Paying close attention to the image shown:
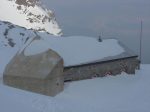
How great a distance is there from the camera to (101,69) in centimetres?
2191

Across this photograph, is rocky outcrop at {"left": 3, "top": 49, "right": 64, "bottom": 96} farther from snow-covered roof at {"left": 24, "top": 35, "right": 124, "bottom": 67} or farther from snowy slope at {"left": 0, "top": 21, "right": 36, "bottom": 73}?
snowy slope at {"left": 0, "top": 21, "right": 36, "bottom": 73}

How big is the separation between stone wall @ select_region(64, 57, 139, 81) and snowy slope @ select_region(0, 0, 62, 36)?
51226 millimetres

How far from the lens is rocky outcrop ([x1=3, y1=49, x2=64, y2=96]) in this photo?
1869 cm

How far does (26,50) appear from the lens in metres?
21.5

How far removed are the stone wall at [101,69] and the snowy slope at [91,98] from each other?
1.08 feet

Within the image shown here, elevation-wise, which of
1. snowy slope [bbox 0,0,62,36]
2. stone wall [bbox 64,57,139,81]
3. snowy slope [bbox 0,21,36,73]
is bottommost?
snowy slope [bbox 0,0,62,36]

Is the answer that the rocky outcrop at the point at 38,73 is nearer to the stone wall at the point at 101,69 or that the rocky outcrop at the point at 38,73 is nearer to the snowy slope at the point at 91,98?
the snowy slope at the point at 91,98

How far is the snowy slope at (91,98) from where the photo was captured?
52.2 ft

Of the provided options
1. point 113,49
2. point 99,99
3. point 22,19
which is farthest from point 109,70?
point 22,19

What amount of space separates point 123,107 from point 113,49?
7.09 meters

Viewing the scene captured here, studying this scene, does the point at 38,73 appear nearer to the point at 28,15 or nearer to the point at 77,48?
the point at 77,48

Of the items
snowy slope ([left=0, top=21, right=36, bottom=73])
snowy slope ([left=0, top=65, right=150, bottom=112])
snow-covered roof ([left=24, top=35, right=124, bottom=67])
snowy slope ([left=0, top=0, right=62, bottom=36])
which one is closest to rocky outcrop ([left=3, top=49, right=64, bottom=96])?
snowy slope ([left=0, top=65, right=150, bottom=112])

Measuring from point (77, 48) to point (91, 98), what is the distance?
465 cm

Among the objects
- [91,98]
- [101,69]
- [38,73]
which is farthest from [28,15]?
[91,98]
